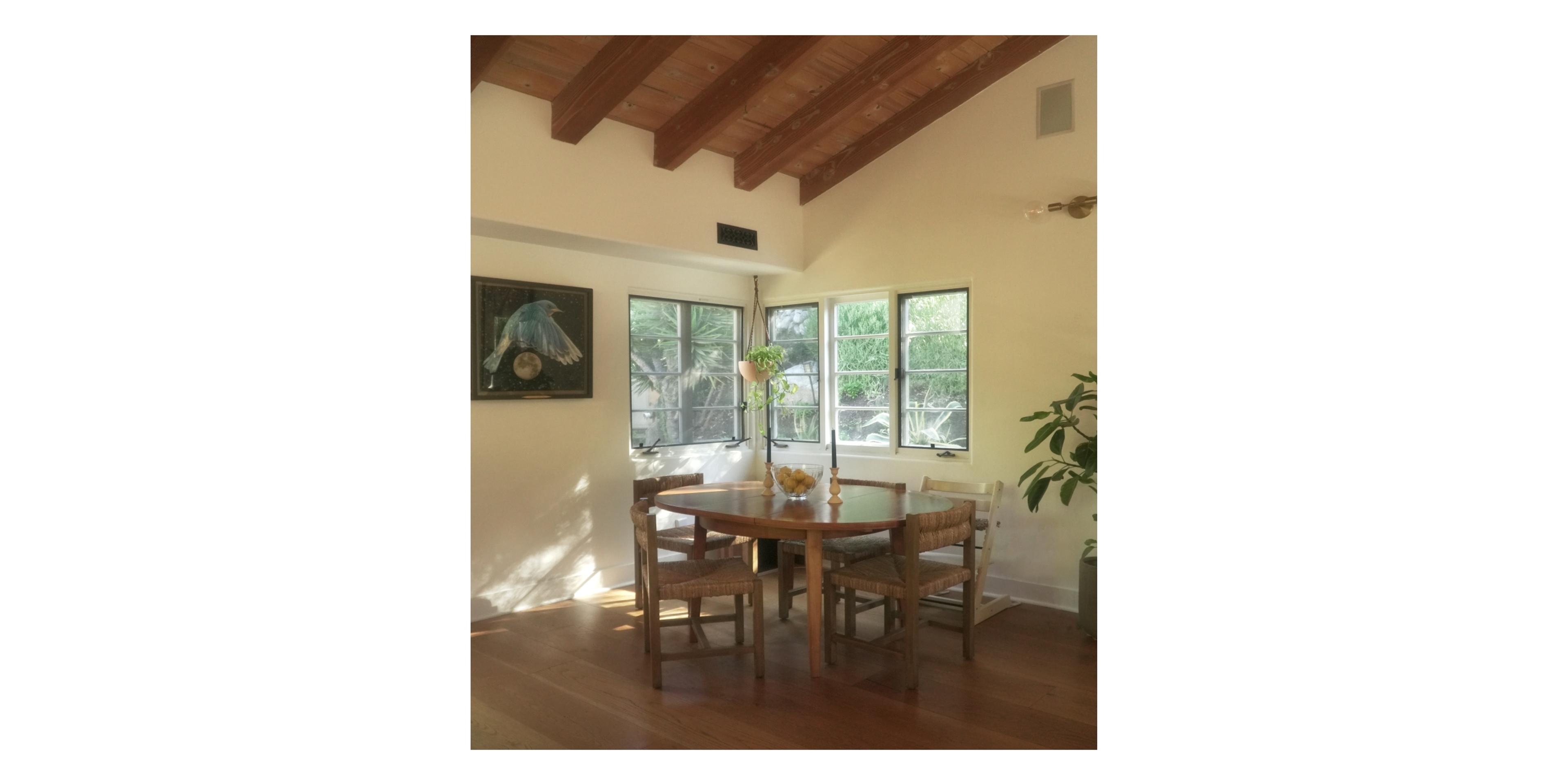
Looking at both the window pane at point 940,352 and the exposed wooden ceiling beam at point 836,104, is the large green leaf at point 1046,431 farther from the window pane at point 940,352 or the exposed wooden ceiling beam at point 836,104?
the exposed wooden ceiling beam at point 836,104

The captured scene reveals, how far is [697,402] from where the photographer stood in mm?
5816

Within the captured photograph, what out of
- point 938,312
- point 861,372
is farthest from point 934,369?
point 861,372

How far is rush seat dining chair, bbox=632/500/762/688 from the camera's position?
11.3 ft

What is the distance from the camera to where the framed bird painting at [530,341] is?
14.8 ft

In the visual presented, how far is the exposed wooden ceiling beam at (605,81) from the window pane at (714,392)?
1902mm

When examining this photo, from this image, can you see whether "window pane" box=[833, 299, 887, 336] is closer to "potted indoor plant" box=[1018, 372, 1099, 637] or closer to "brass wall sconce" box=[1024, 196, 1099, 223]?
"brass wall sconce" box=[1024, 196, 1099, 223]

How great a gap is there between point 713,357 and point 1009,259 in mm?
2236

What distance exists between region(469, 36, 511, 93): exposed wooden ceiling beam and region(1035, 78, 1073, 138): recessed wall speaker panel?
2995mm

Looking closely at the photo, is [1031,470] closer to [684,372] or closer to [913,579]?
[913,579]

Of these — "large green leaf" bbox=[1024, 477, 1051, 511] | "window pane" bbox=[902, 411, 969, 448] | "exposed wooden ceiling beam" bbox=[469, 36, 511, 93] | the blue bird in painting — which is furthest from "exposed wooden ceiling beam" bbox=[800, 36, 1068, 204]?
"exposed wooden ceiling beam" bbox=[469, 36, 511, 93]

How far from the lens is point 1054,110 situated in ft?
15.5
